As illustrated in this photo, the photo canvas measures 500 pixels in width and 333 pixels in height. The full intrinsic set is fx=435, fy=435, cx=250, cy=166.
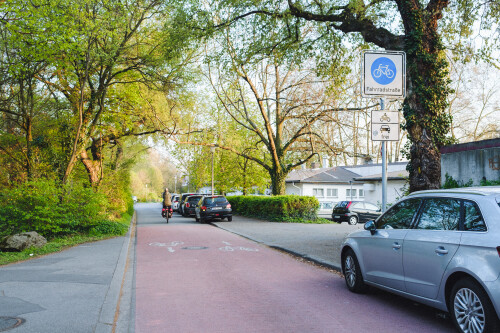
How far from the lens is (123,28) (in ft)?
58.9

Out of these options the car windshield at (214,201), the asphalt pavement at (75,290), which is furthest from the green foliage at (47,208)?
the car windshield at (214,201)

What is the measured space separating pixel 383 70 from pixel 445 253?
4.68m

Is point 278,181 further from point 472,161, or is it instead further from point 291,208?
point 472,161

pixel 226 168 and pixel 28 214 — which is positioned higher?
pixel 226 168

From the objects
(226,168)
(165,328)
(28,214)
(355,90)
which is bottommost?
(165,328)

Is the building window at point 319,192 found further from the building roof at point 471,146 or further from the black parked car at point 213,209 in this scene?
the building roof at point 471,146

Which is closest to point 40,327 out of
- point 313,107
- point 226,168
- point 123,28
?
point 123,28

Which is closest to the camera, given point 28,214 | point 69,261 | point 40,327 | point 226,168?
point 40,327

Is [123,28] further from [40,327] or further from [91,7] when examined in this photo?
[40,327]

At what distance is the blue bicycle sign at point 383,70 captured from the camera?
8539mm

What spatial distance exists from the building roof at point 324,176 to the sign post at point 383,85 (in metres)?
35.2

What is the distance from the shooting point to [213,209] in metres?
26.4

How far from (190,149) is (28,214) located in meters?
34.3

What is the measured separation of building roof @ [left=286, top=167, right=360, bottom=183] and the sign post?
3524 cm
